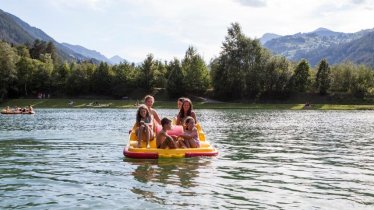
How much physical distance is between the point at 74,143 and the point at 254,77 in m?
87.1

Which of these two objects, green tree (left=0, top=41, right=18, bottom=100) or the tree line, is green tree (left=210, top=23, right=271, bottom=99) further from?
green tree (left=0, top=41, right=18, bottom=100)

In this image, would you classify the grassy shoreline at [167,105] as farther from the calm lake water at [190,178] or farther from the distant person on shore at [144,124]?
the distant person on shore at [144,124]

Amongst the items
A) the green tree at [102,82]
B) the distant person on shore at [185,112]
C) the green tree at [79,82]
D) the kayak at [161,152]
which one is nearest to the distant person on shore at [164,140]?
the kayak at [161,152]

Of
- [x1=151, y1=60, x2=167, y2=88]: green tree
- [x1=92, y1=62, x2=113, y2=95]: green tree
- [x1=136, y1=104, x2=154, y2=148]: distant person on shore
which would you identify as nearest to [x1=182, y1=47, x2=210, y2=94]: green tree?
[x1=151, y1=60, x2=167, y2=88]: green tree

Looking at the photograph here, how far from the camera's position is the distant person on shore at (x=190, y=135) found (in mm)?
21312

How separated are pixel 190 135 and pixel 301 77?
320ft

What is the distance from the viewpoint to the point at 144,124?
21406 mm

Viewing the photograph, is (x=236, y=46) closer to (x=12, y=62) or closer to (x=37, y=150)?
(x=12, y=62)

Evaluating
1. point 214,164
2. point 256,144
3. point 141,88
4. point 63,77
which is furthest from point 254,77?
point 214,164

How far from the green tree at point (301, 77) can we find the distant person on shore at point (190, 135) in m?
94.3

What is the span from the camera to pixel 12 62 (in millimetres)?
131875

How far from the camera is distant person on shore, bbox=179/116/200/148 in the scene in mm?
21312

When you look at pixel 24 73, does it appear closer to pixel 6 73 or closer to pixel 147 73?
pixel 6 73

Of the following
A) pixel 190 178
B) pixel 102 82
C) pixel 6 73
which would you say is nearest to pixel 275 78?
pixel 102 82
